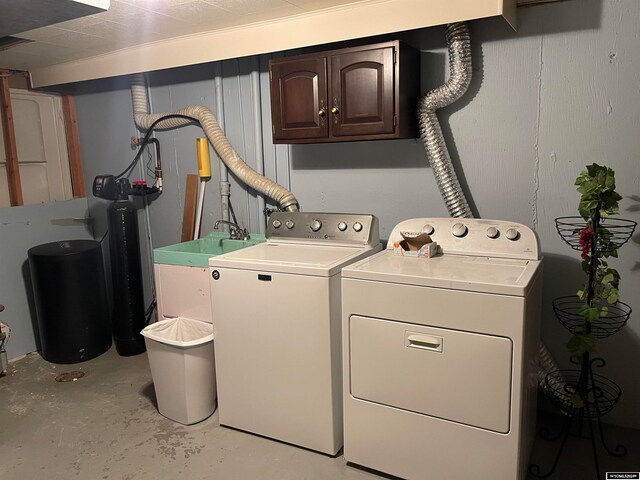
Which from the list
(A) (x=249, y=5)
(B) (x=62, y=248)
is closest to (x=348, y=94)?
(A) (x=249, y=5)

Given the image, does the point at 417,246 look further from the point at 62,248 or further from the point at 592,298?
the point at 62,248

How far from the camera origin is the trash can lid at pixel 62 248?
135 inches

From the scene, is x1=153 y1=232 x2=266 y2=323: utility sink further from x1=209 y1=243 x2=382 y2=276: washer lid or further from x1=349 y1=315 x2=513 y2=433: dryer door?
x1=349 y1=315 x2=513 y2=433: dryer door

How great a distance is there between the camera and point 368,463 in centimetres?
223

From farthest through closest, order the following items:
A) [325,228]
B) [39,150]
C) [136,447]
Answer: [39,150] < [325,228] < [136,447]

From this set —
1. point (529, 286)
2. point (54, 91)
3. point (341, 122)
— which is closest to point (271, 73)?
point (341, 122)

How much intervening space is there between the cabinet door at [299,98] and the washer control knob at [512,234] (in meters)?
1.05

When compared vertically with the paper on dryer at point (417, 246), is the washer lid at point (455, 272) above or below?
below

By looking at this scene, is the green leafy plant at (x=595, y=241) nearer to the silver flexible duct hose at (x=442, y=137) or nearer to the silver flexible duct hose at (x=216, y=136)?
the silver flexible duct hose at (x=442, y=137)

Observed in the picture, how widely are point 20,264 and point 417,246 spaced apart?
2944 mm

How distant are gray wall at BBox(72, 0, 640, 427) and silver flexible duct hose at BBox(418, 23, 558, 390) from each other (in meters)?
0.12

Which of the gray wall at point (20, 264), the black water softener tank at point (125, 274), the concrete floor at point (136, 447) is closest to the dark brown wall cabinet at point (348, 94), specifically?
the black water softener tank at point (125, 274)

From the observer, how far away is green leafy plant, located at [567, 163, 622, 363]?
1.95 metres

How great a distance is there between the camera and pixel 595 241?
2.00m
